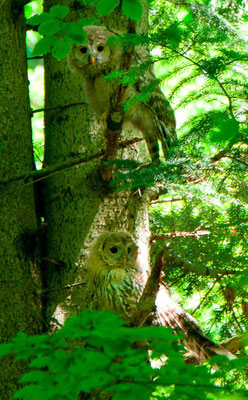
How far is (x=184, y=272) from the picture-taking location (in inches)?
141

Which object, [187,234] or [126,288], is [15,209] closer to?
[126,288]

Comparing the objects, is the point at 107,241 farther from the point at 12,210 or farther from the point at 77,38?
the point at 77,38

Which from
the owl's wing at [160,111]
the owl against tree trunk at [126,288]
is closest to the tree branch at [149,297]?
the owl against tree trunk at [126,288]

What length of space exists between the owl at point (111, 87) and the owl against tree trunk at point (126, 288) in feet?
2.14

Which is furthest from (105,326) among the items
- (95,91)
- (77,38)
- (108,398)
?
(95,91)

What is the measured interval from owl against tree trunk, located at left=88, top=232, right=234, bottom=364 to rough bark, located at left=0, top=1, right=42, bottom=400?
13.2 inches

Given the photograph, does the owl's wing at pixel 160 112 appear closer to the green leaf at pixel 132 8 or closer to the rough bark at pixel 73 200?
the rough bark at pixel 73 200

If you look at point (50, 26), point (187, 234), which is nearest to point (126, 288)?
point (187, 234)

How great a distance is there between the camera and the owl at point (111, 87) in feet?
10.2

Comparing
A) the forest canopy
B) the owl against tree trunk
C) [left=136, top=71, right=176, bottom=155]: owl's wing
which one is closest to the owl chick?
the owl against tree trunk

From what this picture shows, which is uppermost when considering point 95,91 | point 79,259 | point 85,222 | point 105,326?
point 95,91

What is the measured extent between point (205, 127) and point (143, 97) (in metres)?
0.36

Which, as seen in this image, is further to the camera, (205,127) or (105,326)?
(205,127)

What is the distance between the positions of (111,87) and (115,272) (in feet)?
3.89
